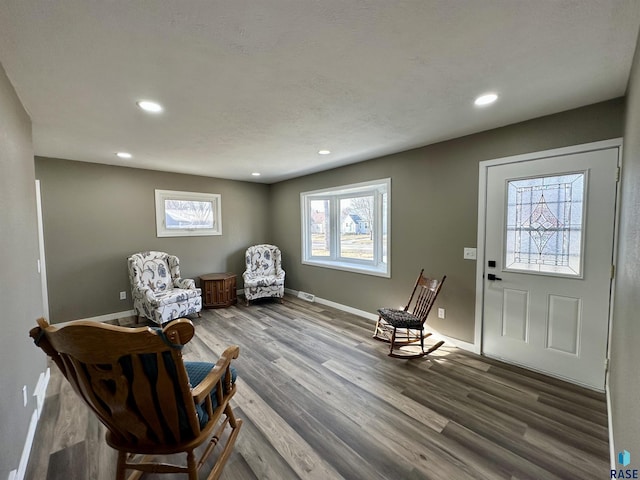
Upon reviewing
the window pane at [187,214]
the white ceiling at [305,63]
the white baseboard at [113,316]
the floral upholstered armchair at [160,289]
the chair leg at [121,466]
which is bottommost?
the white baseboard at [113,316]

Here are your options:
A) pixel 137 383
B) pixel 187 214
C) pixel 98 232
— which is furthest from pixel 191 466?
pixel 187 214

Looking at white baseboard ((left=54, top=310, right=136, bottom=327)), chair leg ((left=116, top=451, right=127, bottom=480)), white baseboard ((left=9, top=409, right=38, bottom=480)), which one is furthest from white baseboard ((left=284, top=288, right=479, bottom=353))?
white baseboard ((left=9, top=409, right=38, bottom=480))

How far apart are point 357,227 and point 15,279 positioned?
3.72 metres

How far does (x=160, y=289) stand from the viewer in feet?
13.2

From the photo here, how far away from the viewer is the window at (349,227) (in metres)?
3.88

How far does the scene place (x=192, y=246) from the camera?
15.6 feet

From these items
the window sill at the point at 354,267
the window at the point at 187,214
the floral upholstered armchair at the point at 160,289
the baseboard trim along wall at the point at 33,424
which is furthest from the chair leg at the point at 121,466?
the window at the point at 187,214

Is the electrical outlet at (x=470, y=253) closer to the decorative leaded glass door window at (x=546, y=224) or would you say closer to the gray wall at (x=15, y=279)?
the decorative leaded glass door window at (x=546, y=224)

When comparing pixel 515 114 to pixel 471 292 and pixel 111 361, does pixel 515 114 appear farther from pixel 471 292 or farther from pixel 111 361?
pixel 111 361

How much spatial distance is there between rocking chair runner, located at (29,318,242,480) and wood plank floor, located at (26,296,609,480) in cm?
44

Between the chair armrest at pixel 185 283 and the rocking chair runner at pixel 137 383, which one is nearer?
the rocking chair runner at pixel 137 383

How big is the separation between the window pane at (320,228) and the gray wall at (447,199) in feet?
2.58

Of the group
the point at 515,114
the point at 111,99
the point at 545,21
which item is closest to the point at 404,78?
the point at 545,21

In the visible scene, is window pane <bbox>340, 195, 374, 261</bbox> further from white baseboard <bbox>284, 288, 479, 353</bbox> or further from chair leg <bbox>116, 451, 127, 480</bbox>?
chair leg <bbox>116, 451, 127, 480</bbox>
